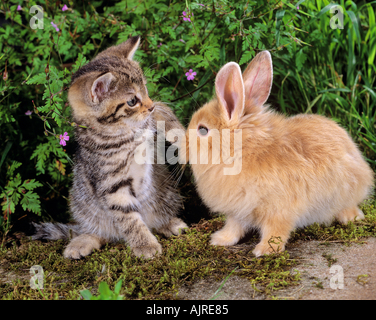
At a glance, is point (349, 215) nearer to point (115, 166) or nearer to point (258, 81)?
point (258, 81)

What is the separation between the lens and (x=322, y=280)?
2303mm

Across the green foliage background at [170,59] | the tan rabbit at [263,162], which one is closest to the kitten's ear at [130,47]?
the green foliage background at [170,59]

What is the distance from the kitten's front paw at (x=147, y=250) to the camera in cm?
281

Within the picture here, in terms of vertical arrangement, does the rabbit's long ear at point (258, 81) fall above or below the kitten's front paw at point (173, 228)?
above

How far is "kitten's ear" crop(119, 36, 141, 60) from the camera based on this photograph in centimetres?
324

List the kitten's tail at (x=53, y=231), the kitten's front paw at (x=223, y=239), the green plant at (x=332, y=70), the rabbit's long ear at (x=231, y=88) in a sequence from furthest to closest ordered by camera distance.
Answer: the green plant at (x=332, y=70), the kitten's tail at (x=53, y=231), the kitten's front paw at (x=223, y=239), the rabbit's long ear at (x=231, y=88)

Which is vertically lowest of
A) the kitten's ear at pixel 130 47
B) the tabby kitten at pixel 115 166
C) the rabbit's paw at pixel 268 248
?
the rabbit's paw at pixel 268 248

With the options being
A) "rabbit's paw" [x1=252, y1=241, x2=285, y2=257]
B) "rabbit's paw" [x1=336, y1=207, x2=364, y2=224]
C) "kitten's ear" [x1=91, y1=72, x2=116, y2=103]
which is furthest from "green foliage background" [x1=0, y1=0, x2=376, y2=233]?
"rabbit's paw" [x1=252, y1=241, x2=285, y2=257]

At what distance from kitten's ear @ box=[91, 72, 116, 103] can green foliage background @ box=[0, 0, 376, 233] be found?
15.3 inches

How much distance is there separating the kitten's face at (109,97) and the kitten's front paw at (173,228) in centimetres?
93

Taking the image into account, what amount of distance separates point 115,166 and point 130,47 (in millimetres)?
1041

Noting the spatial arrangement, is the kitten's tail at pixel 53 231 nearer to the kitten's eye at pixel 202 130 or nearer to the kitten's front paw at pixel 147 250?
the kitten's front paw at pixel 147 250

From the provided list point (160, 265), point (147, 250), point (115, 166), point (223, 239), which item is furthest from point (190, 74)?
point (160, 265)

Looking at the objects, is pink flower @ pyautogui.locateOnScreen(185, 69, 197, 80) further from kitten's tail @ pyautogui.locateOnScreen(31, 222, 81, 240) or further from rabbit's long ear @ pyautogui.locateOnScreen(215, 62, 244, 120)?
kitten's tail @ pyautogui.locateOnScreen(31, 222, 81, 240)
